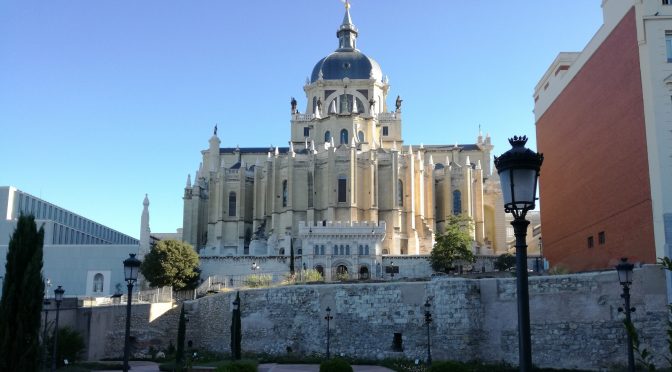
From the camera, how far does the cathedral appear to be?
67.0m

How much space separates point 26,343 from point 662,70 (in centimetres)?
2819

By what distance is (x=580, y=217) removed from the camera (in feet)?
135

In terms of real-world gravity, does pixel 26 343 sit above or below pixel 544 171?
below

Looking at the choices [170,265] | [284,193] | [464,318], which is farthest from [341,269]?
[464,318]

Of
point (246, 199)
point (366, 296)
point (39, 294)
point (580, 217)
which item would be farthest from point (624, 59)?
point (246, 199)

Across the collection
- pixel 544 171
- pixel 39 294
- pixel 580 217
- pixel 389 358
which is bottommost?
pixel 389 358

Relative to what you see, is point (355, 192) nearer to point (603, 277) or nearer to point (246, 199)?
point (246, 199)

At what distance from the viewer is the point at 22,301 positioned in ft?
61.2

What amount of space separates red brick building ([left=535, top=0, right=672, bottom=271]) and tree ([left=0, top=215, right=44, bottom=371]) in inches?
989

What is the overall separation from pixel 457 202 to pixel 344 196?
12724 millimetres

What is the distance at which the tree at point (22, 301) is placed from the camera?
1834cm

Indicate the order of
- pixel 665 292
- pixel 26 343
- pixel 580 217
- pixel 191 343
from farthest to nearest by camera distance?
pixel 191 343, pixel 580 217, pixel 665 292, pixel 26 343

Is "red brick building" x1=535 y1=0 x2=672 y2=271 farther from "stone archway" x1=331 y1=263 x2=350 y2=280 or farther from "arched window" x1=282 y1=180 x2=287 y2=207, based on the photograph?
"arched window" x1=282 y1=180 x2=287 y2=207

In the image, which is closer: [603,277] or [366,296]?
[603,277]
